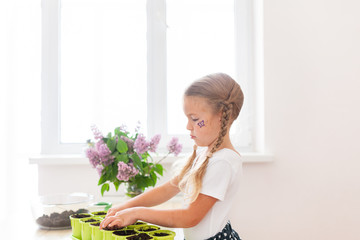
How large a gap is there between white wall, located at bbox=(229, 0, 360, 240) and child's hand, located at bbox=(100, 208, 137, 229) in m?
1.09

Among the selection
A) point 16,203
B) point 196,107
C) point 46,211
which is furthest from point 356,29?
point 16,203

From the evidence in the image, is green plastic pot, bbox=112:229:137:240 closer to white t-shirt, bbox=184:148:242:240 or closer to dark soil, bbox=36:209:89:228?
white t-shirt, bbox=184:148:242:240

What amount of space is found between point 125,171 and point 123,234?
425 mm

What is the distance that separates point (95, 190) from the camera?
199 centimetres

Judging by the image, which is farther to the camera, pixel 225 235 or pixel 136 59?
pixel 136 59

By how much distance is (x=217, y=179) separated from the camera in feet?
3.48

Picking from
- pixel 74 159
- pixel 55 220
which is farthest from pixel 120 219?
pixel 74 159

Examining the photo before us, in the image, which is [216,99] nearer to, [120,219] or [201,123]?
[201,123]

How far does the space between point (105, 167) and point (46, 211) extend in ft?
0.87

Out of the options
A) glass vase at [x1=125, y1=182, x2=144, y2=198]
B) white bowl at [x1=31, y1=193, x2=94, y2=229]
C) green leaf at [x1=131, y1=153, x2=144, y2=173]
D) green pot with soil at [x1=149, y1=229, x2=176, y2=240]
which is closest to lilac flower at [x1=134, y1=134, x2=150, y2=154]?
green leaf at [x1=131, y1=153, x2=144, y2=173]

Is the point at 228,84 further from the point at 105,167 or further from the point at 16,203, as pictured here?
the point at 16,203

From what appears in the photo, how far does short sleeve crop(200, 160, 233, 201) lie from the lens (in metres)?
1.04

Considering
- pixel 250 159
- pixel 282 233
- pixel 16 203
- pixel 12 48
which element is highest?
pixel 12 48

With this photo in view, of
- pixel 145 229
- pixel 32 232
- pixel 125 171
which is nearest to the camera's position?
pixel 145 229
